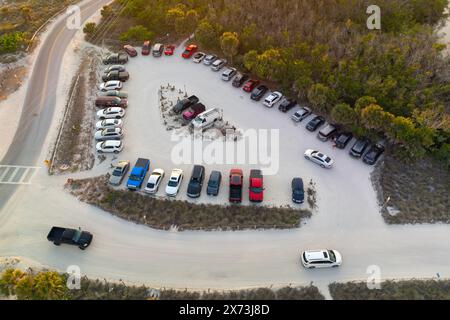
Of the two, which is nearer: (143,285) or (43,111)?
(143,285)

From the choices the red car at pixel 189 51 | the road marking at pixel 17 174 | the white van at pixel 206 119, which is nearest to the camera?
the road marking at pixel 17 174

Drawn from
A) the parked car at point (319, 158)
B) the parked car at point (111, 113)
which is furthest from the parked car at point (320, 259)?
the parked car at point (111, 113)

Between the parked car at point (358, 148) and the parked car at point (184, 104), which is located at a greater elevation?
the parked car at point (184, 104)

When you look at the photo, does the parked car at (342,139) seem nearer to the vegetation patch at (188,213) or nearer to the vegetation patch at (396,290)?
the vegetation patch at (188,213)

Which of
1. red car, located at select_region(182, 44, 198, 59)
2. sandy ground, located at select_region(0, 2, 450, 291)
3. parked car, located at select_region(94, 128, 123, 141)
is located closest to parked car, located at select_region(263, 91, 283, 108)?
sandy ground, located at select_region(0, 2, 450, 291)

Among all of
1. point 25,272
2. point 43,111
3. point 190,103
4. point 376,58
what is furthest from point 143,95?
point 376,58

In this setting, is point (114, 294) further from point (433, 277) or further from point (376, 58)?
point (376, 58)
